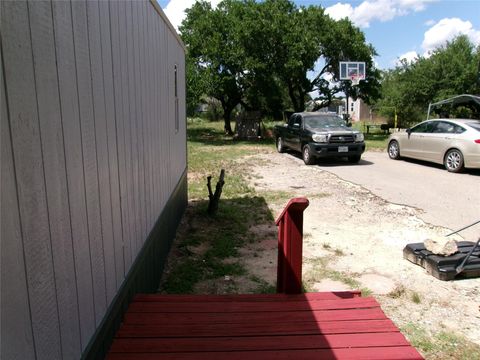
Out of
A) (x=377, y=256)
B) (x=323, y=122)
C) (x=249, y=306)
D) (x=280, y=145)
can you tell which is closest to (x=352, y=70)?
(x=280, y=145)

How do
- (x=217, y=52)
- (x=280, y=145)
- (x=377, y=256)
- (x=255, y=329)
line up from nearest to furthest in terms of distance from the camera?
(x=255, y=329) → (x=377, y=256) → (x=280, y=145) → (x=217, y=52)

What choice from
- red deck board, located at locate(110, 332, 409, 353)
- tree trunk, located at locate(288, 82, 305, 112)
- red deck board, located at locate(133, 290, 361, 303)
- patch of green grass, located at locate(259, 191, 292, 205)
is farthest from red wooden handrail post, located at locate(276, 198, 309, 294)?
tree trunk, located at locate(288, 82, 305, 112)

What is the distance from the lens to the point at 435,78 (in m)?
31.7

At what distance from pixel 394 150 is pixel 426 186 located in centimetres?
515

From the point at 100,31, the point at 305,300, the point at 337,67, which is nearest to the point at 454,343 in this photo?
the point at 305,300

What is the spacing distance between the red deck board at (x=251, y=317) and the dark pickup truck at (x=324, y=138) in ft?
37.0

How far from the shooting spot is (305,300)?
3.41 metres

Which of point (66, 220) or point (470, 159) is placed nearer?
point (66, 220)

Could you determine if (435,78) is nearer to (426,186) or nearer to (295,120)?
(295,120)

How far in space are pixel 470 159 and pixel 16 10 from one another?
12313 millimetres

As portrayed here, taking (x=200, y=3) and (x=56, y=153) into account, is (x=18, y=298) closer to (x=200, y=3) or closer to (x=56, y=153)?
(x=56, y=153)

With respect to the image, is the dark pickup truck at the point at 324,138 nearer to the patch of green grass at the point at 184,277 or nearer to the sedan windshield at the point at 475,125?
the sedan windshield at the point at 475,125

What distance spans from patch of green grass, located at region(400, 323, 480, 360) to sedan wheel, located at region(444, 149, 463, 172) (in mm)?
9251

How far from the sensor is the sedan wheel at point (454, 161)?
11914 millimetres
